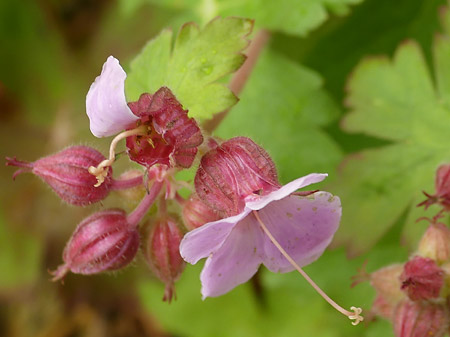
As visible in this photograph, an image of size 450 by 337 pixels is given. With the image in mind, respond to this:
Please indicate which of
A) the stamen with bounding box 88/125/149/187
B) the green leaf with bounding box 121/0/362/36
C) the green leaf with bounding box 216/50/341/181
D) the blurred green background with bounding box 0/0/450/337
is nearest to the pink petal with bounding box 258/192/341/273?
the stamen with bounding box 88/125/149/187

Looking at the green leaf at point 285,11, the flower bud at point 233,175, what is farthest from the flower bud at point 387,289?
the green leaf at point 285,11

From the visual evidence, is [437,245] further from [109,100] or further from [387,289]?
[109,100]

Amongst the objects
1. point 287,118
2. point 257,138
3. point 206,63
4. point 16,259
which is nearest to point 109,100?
point 206,63

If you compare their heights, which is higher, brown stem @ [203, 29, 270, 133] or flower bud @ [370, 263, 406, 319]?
brown stem @ [203, 29, 270, 133]

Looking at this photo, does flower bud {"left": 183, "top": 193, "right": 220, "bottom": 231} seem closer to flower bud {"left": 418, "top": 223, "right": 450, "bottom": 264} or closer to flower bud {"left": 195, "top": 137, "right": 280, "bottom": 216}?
flower bud {"left": 195, "top": 137, "right": 280, "bottom": 216}

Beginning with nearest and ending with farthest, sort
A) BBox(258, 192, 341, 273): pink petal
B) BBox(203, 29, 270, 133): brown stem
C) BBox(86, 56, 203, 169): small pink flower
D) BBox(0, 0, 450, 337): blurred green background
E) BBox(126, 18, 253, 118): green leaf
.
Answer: BBox(86, 56, 203, 169): small pink flower
BBox(258, 192, 341, 273): pink petal
BBox(126, 18, 253, 118): green leaf
BBox(203, 29, 270, 133): brown stem
BBox(0, 0, 450, 337): blurred green background

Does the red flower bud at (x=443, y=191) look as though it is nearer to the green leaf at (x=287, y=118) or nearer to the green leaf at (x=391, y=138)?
the green leaf at (x=391, y=138)

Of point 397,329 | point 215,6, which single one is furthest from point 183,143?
point 215,6
